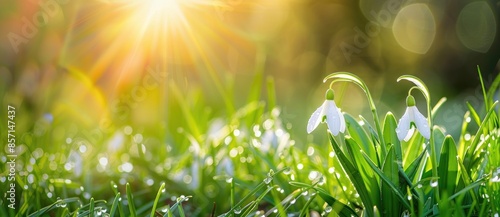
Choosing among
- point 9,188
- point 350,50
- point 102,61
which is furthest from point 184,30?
point 9,188

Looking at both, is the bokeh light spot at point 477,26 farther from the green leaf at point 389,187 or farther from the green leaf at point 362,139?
the green leaf at point 389,187

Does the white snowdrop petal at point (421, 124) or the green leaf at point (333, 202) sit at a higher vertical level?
the white snowdrop petal at point (421, 124)

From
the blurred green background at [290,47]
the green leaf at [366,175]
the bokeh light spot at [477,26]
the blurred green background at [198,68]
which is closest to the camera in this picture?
the green leaf at [366,175]

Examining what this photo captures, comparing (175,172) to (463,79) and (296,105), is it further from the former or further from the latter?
(463,79)

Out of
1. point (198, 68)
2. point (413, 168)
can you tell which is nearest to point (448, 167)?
point (413, 168)

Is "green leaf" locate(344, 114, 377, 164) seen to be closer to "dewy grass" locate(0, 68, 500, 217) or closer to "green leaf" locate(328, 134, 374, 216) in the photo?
"dewy grass" locate(0, 68, 500, 217)

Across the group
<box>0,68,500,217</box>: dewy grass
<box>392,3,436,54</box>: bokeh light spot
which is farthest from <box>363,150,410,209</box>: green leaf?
<box>392,3,436,54</box>: bokeh light spot

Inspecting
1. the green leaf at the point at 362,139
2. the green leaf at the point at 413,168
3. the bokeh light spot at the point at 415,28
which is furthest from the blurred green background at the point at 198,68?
the green leaf at the point at 413,168
